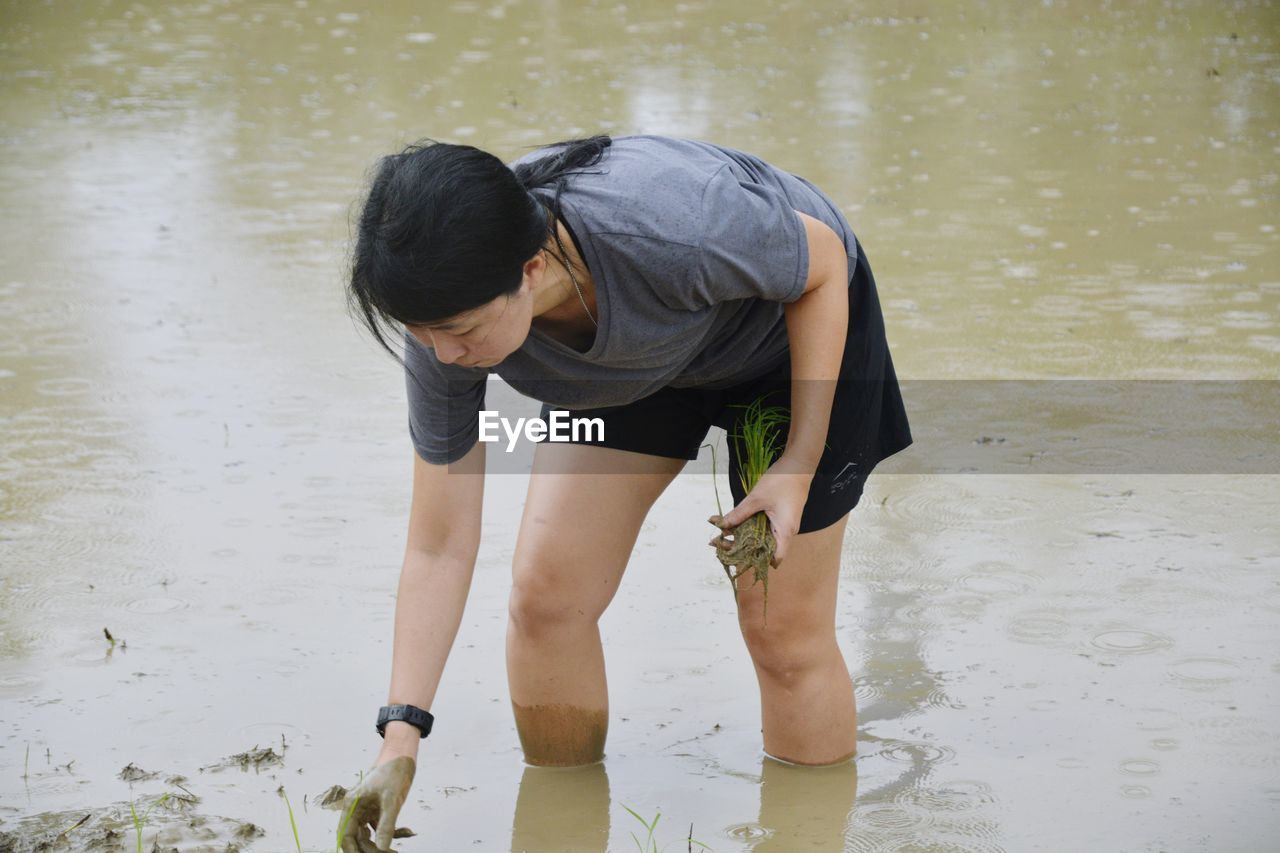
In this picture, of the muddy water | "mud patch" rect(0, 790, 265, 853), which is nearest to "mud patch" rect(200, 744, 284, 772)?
the muddy water

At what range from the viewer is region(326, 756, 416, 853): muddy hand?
7.77 ft

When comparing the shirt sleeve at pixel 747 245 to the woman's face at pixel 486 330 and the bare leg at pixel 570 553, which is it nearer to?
the woman's face at pixel 486 330

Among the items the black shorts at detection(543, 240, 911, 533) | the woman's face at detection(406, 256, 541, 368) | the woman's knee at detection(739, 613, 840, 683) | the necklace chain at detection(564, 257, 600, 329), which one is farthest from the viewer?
the woman's knee at detection(739, 613, 840, 683)

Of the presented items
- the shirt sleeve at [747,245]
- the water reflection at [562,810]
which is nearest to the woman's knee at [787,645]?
the water reflection at [562,810]

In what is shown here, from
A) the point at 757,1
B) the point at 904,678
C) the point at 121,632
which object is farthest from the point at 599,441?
the point at 757,1

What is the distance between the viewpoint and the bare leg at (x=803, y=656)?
2.82 meters

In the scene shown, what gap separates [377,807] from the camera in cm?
240

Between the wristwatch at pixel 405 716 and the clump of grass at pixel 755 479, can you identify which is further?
the clump of grass at pixel 755 479

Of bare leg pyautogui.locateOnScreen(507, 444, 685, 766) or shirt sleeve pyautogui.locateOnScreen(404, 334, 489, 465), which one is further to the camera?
bare leg pyautogui.locateOnScreen(507, 444, 685, 766)

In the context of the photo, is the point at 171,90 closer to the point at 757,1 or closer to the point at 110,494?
the point at 757,1

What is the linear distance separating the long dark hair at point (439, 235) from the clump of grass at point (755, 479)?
2.21 feet

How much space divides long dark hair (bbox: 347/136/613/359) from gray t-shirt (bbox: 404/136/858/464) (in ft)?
0.61

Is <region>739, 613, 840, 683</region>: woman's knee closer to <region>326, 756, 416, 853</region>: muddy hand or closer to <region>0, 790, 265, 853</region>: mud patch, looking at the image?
<region>326, 756, 416, 853</region>: muddy hand

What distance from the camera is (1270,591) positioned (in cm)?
377
